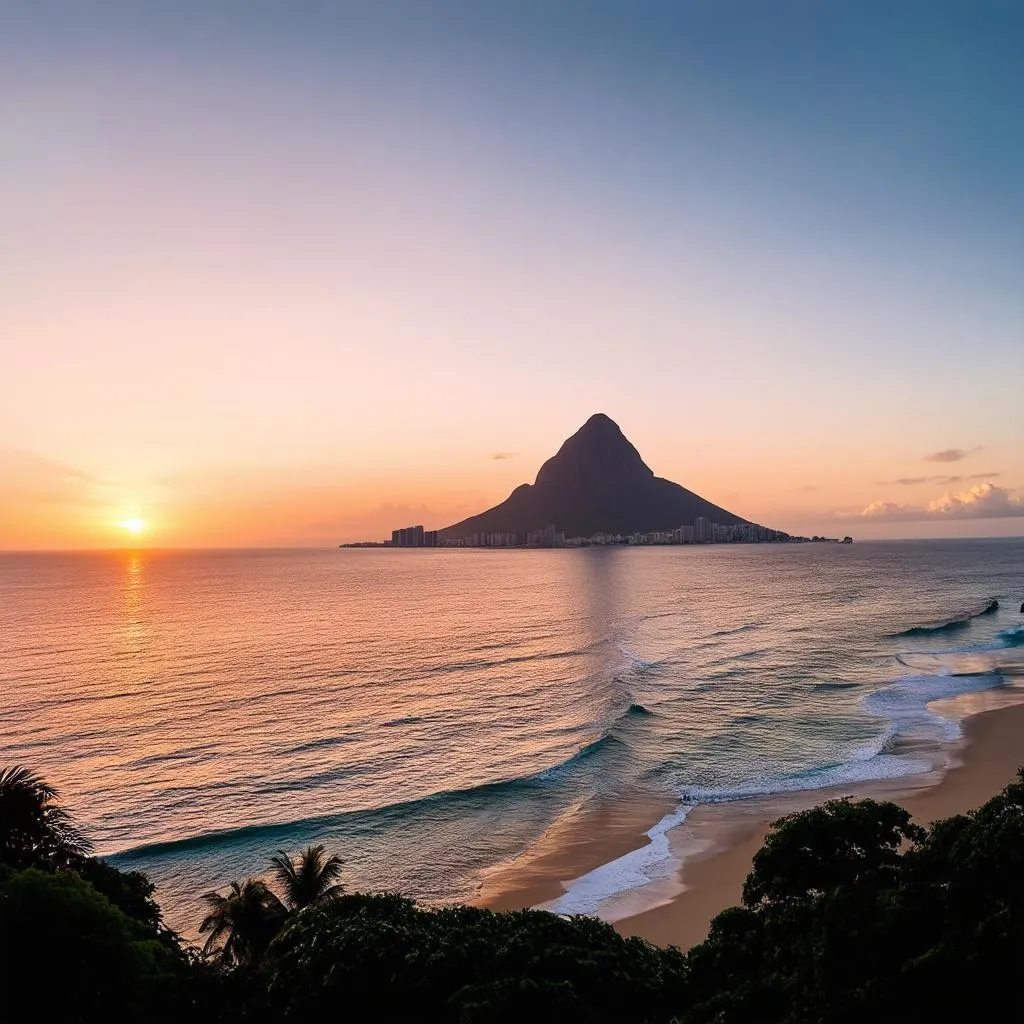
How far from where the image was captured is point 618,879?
32.3 meters

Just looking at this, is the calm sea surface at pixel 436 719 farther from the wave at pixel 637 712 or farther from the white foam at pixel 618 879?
the white foam at pixel 618 879

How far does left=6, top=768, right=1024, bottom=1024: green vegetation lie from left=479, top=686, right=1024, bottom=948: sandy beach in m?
10.7

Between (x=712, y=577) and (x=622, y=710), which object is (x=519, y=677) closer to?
(x=622, y=710)

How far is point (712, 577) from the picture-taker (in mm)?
194500

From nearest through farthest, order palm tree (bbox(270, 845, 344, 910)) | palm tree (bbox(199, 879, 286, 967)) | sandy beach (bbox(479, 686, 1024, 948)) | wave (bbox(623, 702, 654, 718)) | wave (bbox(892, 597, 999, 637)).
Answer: palm tree (bbox(199, 879, 286, 967))
palm tree (bbox(270, 845, 344, 910))
sandy beach (bbox(479, 686, 1024, 948))
wave (bbox(623, 702, 654, 718))
wave (bbox(892, 597, 999, 637))

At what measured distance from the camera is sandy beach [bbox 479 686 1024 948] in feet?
97.2

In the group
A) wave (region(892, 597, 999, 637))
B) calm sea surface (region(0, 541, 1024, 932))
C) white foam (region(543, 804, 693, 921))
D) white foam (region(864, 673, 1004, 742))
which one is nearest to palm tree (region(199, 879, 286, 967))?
calm sea surface (region(0, 541, 1024, 932))

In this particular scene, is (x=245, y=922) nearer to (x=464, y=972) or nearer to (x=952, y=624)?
(x=464, y=972)

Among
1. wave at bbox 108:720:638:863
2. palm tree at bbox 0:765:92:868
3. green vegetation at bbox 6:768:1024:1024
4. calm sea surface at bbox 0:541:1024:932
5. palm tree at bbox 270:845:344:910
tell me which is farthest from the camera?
calm sea surface at bbox 0:541:1024:932

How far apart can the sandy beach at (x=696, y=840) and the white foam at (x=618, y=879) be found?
33 centimetres

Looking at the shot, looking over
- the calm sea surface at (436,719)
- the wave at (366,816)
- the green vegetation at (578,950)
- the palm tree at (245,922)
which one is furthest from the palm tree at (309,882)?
the wave at (366,816)

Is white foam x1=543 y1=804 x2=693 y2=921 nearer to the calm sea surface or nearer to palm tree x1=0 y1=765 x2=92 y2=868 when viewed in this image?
the calm sea surface

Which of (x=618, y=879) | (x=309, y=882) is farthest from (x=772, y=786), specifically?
(x=309, y=882)

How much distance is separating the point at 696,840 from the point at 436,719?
24.6 meters
